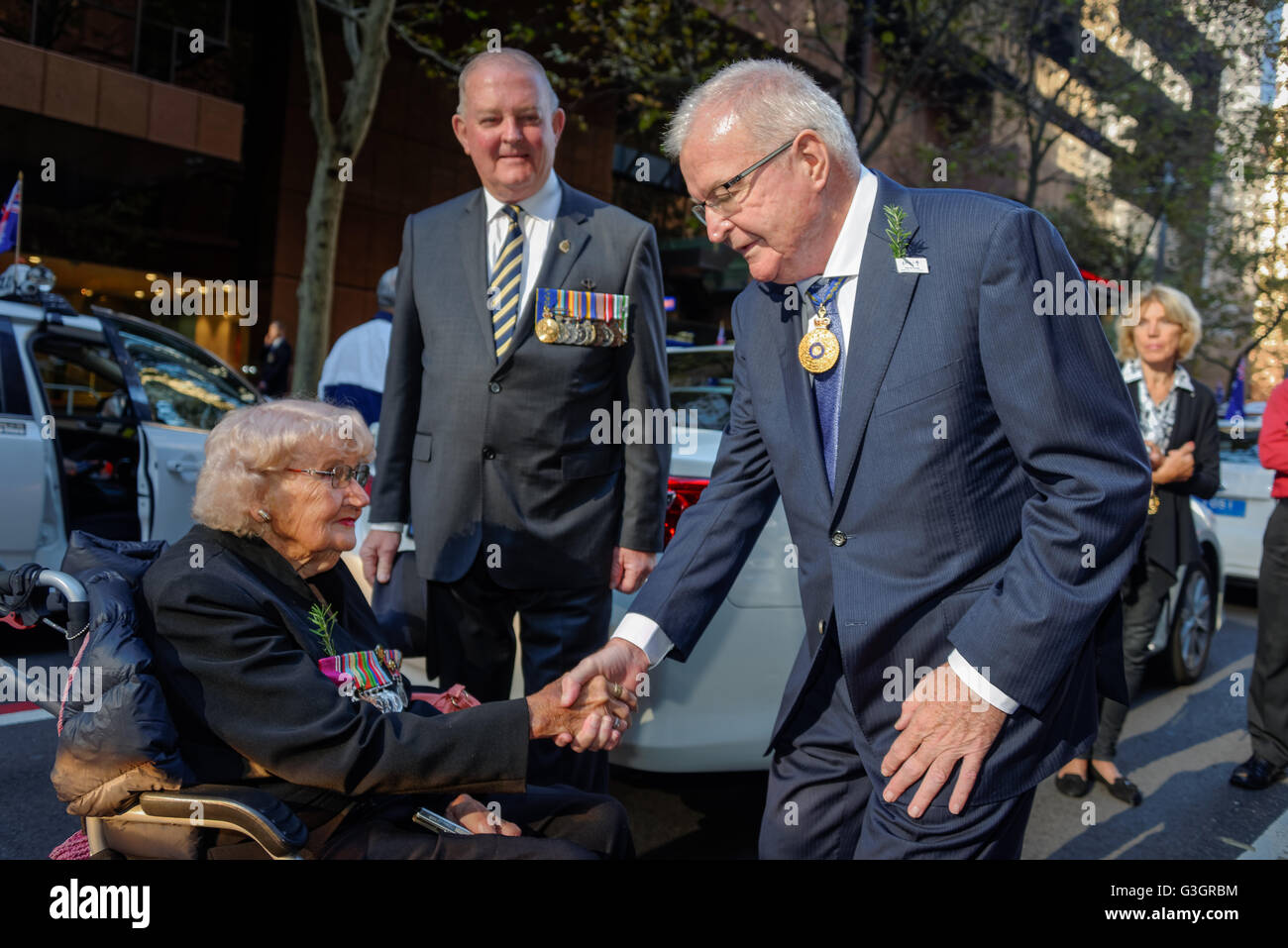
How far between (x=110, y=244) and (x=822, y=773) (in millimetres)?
17018

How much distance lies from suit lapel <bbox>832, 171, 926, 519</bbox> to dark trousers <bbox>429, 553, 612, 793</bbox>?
1.28 metres

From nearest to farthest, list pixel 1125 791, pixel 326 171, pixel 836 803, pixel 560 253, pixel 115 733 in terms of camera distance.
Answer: pixel 115 733 → pixel 836 803 → pixel 560 253 → pixel 1125 791 → pixel 326 171

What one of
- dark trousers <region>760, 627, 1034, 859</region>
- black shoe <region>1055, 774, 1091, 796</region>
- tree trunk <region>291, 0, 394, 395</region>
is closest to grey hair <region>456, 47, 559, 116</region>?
dark trousers <region>760, 627, 1034, 859</region>

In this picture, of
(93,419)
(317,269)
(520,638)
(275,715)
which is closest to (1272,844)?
(520,638)

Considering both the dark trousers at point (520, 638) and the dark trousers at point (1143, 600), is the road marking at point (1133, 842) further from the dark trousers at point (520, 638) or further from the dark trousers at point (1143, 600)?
the dark trousers at point (520, 638)

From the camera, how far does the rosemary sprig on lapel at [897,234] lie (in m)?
1.84

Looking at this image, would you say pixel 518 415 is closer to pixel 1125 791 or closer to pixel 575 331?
pixel 575 331

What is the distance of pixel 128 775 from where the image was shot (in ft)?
6.35

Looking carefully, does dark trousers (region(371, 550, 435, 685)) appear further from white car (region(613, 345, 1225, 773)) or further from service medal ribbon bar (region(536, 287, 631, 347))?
service medal ribbon bar (region(536, 287, 631, 347))

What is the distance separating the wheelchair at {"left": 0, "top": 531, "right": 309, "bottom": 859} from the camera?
1920mm

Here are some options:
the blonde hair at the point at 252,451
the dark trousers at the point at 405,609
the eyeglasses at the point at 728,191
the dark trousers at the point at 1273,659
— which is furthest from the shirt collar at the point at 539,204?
the dark trousers at the point at 1273,659

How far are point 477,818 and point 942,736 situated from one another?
1078 millimetres
